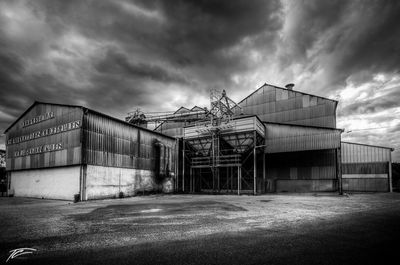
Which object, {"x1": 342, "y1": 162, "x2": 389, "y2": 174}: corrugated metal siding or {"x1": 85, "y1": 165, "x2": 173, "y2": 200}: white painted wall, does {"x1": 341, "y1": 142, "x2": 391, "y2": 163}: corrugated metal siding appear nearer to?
{"x1": 342, "y1": 162, "x2": 389, "y2": 174}: corrugated metal siding

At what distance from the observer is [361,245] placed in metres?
6.09

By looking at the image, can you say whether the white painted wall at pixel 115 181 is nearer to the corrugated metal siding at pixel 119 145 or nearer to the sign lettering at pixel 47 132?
the corrugated metal siding at pixel 119 145

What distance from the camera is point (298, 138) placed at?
29.5 meters

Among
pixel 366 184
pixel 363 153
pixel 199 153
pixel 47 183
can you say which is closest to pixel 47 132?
pixel 47 183

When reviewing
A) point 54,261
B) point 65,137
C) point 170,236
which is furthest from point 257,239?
point 65,137

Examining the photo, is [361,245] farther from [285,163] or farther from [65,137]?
[285,163]

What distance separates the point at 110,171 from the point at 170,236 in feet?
59.3

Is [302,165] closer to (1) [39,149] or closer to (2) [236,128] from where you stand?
(2) [236,128]

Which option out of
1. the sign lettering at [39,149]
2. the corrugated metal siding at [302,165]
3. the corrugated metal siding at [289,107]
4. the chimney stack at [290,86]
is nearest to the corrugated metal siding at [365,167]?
the corrugated metal siding at [302,165]

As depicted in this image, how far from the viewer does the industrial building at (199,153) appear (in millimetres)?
22516

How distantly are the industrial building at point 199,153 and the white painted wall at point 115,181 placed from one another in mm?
93

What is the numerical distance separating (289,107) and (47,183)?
1248 inches

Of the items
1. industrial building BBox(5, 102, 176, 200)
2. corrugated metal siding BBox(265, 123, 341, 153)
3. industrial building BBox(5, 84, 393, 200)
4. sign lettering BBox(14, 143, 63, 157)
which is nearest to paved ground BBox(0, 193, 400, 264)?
industrial building BBox(5, 102, 176, 200)

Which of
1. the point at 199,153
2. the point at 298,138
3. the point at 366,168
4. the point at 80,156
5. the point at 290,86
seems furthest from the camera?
the point at 290,86
